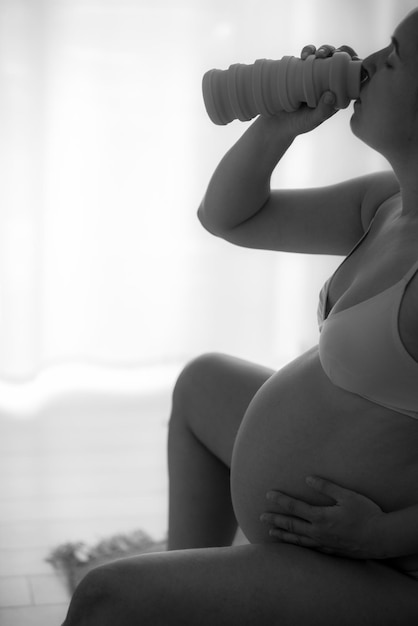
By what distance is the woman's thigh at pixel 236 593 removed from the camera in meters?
0.92

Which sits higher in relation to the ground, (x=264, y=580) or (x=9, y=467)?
(x=264, y=580)

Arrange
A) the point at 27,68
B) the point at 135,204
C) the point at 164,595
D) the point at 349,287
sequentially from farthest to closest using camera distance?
the point at 135,204 < the point at 27,68 < the point at 349,287 < the point at 164,595

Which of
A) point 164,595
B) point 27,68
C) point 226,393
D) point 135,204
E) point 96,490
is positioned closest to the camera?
point 164,595

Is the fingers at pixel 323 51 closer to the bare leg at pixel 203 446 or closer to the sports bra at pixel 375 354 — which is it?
the sports bra at pixel 375 354

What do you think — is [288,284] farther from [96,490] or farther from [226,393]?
[226,393]

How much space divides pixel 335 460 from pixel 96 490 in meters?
1.33

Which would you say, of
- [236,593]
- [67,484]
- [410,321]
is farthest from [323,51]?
[67,484]

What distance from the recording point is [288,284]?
3045 mm

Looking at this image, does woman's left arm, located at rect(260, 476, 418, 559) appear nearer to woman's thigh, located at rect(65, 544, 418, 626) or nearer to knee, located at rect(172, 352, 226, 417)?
woman's thigh, located at rect(65, 544, 418, 626)

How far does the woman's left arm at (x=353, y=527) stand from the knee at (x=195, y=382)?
28cm

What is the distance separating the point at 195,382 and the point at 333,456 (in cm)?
30

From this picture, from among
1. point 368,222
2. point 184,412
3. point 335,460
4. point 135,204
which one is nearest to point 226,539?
point 184,412

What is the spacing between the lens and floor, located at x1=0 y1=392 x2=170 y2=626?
1.68 metres

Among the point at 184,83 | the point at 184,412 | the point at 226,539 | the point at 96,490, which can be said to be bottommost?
the point at 96,490
